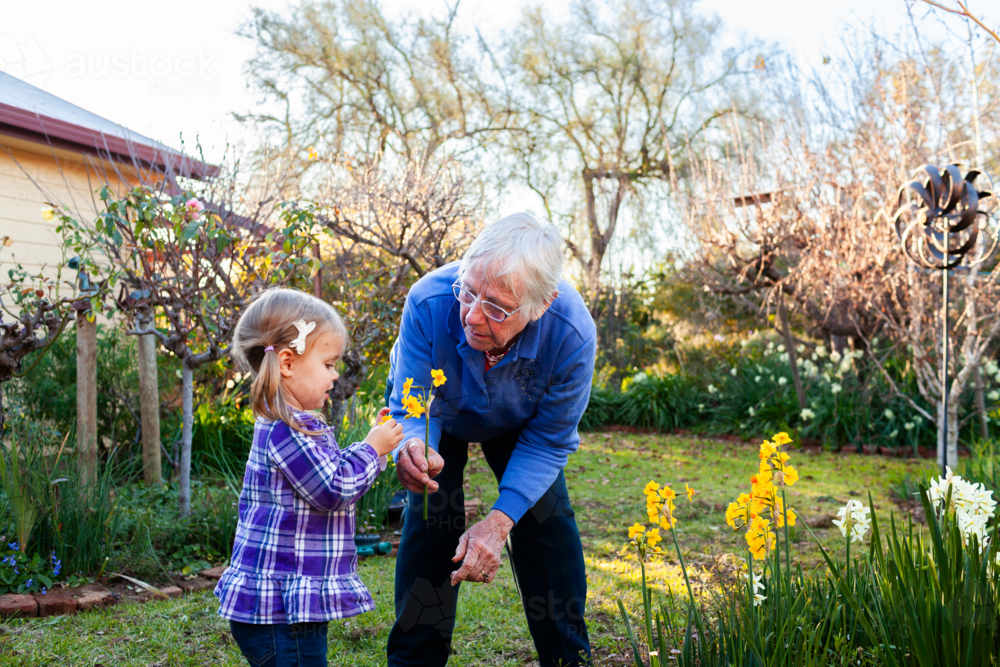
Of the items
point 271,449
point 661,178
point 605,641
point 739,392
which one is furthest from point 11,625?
point 661,178

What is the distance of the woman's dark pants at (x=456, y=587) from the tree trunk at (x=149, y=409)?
2800mm

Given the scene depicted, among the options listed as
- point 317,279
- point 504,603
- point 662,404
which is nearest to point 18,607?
point 504,603

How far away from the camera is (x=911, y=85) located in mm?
6578

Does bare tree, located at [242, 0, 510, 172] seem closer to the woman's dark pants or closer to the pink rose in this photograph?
the pink rose

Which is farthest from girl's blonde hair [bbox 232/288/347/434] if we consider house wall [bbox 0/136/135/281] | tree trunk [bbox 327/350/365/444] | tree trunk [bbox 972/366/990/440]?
tree trunk [bbox 972/366/990/440]

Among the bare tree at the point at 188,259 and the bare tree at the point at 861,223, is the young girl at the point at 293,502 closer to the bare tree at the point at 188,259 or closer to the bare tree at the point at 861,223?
the bare tree at the point at 188,259

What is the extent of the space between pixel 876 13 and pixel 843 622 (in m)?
7.46

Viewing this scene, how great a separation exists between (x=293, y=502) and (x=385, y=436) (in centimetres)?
30

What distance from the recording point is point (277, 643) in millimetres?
1793

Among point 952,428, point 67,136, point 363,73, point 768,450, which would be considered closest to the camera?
point 768,450

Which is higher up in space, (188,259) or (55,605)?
(188,259)

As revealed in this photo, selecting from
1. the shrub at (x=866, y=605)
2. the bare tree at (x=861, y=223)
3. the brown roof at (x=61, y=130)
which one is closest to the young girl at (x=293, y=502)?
the shrub at (x=866, y=605)

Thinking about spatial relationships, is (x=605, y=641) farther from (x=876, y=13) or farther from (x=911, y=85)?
(x=876, y=13)

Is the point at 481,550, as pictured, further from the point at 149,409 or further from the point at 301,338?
the point at 149,409
